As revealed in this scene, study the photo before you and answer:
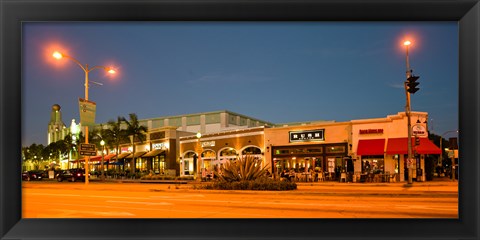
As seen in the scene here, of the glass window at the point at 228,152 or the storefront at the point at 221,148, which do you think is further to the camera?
the glass window at the point at 228,152

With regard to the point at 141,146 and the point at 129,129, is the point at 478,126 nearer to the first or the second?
the point at 129,129

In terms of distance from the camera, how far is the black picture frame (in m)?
6.48

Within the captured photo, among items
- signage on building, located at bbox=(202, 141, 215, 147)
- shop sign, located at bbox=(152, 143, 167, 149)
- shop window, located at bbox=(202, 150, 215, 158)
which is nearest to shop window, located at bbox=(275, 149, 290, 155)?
signage on building, located at bbox=(202, 141, 215, 147)

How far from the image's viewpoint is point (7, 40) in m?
6.74

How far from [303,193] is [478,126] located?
48.4 ft

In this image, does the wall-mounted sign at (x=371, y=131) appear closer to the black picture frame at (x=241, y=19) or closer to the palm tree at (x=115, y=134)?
the black picture frame at (x=241, y=19)

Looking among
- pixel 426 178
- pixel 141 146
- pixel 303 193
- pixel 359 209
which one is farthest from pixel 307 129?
pixel 141 146

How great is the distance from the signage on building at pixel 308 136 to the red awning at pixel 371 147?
433 cm

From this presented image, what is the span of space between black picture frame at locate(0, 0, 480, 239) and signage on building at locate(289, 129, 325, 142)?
111 ft

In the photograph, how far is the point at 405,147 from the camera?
3381 cm

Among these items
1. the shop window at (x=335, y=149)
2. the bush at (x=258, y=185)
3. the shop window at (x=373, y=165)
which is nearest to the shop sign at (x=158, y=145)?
the shop window at (x=335, y=149)

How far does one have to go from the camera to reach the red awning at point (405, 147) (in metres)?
32.4

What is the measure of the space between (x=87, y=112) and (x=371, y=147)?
1011 inches

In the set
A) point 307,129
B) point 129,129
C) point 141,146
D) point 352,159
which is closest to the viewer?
point 352,159
